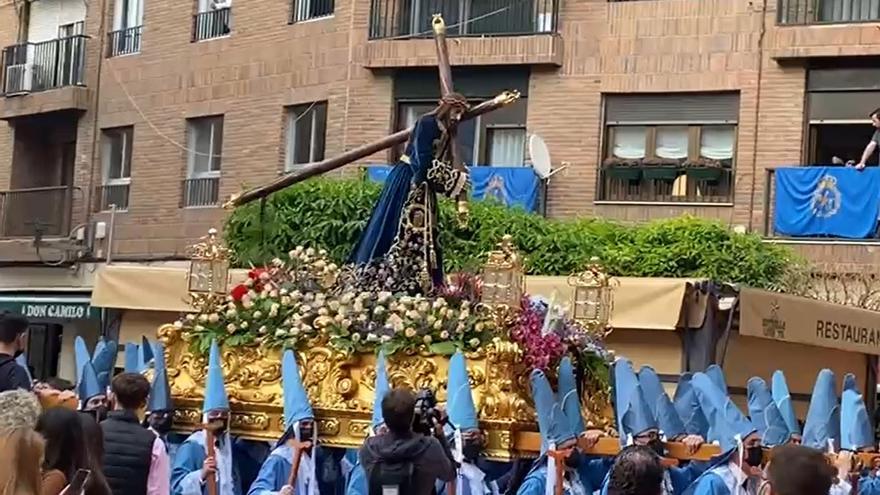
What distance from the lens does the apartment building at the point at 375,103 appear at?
19.9 meters

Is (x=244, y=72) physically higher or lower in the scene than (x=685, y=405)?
higher

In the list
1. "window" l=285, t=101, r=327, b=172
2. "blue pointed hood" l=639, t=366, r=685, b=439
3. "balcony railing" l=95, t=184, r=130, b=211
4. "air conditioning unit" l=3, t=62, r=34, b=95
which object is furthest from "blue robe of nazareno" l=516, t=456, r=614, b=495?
"air conditioning unit" l=3, t=62, r=34, b=95

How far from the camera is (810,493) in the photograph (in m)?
4.85

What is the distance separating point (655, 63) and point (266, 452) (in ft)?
41.1

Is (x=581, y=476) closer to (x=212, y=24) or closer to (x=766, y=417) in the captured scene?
(x=766, y=417)

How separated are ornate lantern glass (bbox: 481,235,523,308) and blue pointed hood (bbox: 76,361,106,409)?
89.8 inches

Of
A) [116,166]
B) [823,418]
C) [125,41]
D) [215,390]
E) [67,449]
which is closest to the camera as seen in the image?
[67,449]

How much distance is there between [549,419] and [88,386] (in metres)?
2.79

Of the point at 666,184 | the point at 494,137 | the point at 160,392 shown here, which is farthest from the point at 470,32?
the point at 160,392

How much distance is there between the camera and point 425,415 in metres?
8.07

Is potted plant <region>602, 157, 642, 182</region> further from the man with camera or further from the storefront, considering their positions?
the man with camera

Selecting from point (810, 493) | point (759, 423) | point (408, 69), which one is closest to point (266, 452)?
point (759, 423)

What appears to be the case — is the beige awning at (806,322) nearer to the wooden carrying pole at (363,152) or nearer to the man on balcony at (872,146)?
the man on balcony at (872,146)

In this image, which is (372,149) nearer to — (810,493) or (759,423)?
(759,423)
